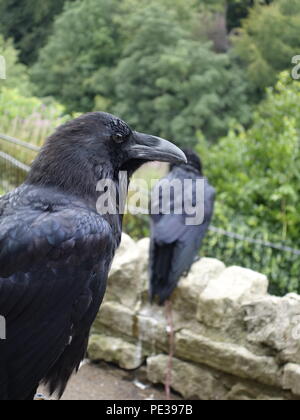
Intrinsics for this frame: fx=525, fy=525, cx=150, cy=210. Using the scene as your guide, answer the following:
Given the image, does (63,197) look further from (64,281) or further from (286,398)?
(286,398)

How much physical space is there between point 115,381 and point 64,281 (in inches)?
65.9

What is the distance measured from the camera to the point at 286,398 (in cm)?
261

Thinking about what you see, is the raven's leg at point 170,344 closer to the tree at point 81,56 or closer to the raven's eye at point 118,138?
the raven's eye at point 118,138

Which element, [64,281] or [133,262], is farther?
[133,262]

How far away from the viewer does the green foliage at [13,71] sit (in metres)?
11.8

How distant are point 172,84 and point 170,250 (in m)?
15.6

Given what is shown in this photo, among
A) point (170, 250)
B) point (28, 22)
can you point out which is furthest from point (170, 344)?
point (28, 22)

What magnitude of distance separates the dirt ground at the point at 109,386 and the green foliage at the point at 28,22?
26.1 feet

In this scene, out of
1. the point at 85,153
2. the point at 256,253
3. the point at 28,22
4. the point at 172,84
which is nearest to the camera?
the point at 85,153

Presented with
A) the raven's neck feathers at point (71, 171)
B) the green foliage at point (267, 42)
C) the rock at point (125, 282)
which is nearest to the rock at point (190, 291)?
the rock at point (125, 282)

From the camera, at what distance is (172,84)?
1812 cm

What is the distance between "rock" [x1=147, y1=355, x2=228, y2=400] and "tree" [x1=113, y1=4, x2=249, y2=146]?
14.3m

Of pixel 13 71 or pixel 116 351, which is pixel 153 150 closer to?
pixel 116 351
